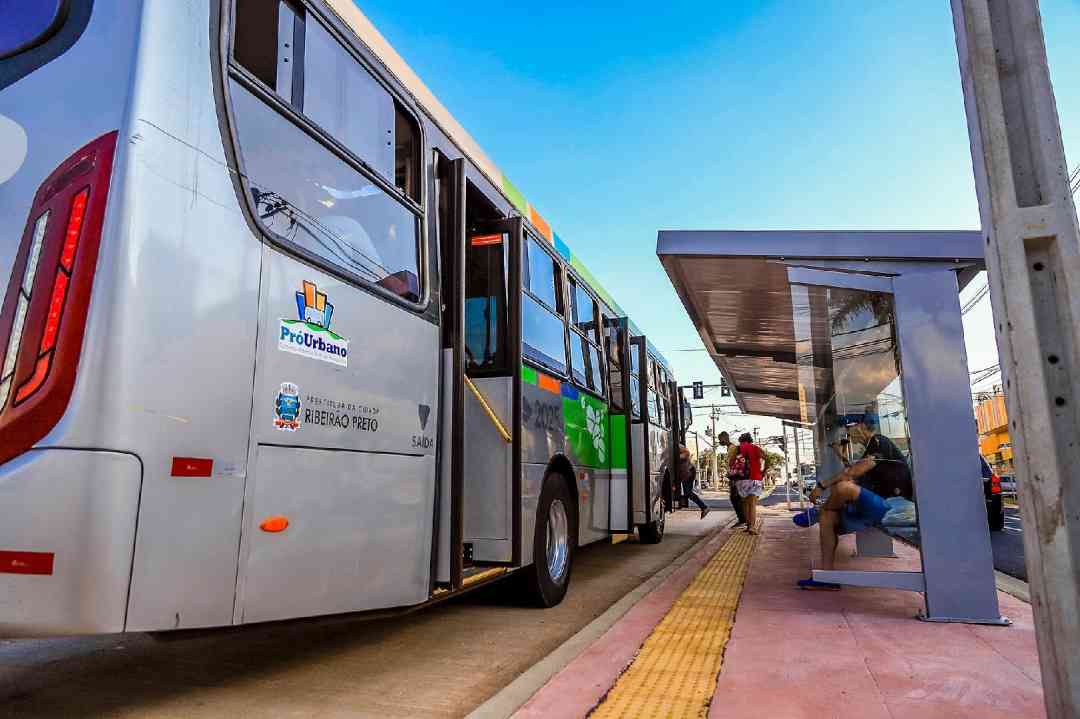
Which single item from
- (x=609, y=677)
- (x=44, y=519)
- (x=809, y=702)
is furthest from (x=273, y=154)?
(x=809, y=702)

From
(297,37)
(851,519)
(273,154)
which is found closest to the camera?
(273,154)

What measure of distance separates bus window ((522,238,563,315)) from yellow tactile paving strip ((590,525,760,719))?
2562 mm

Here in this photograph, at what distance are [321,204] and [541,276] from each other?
275 centimetres

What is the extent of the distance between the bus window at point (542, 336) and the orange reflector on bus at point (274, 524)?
252 centimetres

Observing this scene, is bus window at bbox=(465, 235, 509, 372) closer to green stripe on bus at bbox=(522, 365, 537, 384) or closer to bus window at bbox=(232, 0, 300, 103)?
green stripe on bus at bbox=(522, 365, 537, 384)

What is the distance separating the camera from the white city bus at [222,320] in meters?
2.22

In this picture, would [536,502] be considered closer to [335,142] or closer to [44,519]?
[335,142]

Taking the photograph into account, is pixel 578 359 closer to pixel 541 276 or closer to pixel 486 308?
pixel 541 276

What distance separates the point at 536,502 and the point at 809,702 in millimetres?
2435

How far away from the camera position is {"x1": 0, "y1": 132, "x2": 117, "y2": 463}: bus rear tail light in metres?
2.23

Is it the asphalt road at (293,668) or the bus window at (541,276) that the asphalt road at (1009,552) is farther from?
the asphalt road at (293,668)

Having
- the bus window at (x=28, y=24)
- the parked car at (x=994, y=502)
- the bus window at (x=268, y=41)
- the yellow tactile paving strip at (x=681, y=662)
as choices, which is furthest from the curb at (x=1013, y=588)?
the parked car at (x=994, y=502)

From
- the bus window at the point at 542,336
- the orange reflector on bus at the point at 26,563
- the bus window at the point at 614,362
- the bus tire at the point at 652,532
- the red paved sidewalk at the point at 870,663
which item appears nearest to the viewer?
the orange reflector on bus at the point at 26,563

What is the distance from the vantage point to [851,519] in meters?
5.63
